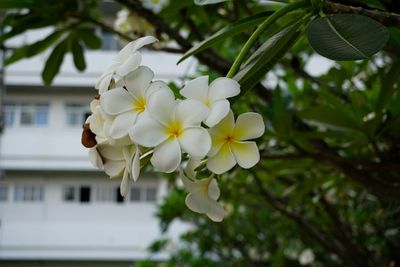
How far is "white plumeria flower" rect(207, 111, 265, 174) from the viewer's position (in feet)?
1.29

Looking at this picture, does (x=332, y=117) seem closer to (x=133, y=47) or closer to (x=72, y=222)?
(x=133, y=47)

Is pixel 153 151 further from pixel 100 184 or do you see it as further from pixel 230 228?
pixel 100 184

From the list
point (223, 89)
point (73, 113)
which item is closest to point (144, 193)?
point (73, 113)

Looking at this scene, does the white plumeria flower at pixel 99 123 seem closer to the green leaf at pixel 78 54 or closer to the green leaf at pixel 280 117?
the green leaf at pixel 280 117

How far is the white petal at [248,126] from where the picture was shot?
1.33 feet

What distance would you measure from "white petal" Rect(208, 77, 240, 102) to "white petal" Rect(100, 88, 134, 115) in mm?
59

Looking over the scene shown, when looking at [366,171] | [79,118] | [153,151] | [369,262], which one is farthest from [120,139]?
[79,118]

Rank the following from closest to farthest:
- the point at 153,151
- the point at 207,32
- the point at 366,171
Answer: the point at 153,151
the point at 366,171
the point at 207,32

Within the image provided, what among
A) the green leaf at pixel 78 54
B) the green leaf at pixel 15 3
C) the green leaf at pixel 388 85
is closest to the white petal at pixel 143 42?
the green leaf at pixel 388 85

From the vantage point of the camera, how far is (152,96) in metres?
0.39

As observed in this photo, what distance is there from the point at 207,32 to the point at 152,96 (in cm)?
→ 93

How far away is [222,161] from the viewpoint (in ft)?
1.30

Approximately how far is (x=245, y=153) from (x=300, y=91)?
973mm

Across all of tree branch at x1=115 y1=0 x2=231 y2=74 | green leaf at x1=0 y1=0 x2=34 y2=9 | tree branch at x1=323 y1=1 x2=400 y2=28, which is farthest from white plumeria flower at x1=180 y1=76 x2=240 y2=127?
green leaf at x1=0 y1=0 x2=34 y2=9
